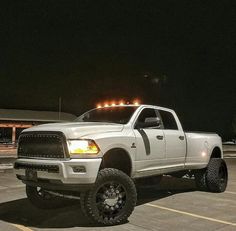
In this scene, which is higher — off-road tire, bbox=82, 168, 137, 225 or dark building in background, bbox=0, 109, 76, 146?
dark building in background, bbox=0, 109, 76, 146

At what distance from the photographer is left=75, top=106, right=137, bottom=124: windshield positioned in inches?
284

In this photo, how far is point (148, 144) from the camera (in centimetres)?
706

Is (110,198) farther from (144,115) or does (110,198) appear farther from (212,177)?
(212,177)

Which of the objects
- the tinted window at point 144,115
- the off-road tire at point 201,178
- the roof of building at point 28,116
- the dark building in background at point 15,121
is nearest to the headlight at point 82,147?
the tinted window at point 144,115

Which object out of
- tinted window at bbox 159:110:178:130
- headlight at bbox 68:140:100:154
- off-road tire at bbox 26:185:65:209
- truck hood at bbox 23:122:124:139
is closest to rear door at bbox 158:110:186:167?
tinted window at bbox 159:110:178:130

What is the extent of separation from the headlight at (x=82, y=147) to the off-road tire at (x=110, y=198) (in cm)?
37

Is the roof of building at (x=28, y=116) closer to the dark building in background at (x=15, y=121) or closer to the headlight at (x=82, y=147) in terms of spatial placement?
the dark building in background at (x=15, y=121)

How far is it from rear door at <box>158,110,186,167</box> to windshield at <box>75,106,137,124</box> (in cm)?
94

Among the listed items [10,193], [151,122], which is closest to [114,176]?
[151,122]

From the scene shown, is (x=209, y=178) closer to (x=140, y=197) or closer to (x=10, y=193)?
(x=140, y=197)

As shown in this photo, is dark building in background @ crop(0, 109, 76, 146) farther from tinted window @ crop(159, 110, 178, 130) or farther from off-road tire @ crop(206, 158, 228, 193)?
tinted window @ crop(159, 110, 178, 130)

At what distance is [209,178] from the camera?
923 centimetres

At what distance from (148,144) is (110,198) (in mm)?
1442

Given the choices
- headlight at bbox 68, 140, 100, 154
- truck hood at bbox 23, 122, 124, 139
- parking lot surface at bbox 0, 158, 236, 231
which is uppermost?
truck hood at bbox 23, 122, 124, 139
